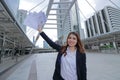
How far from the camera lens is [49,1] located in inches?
562

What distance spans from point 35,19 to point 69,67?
0.82m

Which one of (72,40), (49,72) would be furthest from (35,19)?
(49,72)

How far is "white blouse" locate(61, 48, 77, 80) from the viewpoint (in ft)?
4.70

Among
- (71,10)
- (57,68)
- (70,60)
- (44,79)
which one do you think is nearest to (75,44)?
(70,60)

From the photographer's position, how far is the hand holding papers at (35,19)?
1780 millimetres

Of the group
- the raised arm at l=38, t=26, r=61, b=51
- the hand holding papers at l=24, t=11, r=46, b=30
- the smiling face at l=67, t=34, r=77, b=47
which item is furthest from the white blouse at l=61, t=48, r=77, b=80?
the hand holding papers at l=24, t=11, r=46, b=30

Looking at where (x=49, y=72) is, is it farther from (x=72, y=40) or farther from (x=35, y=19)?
(x=72, y=40)

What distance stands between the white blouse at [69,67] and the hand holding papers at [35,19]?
0.63 meters

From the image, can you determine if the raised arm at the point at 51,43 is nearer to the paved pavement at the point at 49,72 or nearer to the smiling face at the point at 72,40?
the smiling face at the point at 72,40

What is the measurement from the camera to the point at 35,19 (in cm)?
181

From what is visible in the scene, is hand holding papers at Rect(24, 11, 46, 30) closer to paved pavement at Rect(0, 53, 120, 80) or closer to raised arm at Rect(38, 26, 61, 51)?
raised arm at Rect(38, 26, 61, 51)

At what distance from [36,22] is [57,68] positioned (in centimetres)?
70

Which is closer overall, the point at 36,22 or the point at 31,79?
the point at 36,22

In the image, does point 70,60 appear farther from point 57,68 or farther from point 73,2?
point 73,2
